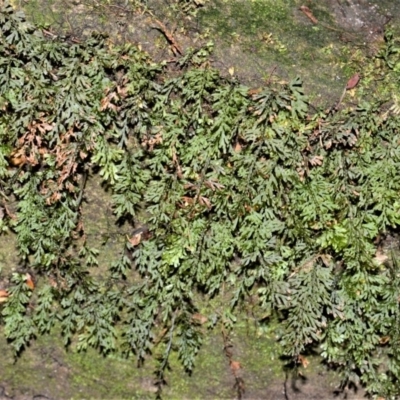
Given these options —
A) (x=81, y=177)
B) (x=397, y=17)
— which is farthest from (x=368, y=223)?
(x=81, y=177)

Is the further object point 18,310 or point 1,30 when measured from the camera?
point 18,310

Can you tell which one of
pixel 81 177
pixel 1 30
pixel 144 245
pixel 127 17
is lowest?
pixel 144 245

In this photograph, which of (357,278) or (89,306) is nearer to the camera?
(357,278)

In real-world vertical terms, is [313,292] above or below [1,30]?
below

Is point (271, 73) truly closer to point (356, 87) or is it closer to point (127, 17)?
point (356, 87)

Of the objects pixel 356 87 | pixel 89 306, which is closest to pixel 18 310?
pixel 89 306

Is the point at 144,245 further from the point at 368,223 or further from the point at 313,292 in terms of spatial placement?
the point at 368,223
